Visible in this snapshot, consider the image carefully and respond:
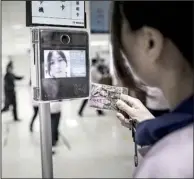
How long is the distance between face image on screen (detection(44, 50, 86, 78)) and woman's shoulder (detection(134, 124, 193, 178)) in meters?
0.84

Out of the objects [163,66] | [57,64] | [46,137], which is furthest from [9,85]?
[163,66]

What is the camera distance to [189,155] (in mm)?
557

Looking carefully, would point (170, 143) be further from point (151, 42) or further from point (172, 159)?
point (151, 42)

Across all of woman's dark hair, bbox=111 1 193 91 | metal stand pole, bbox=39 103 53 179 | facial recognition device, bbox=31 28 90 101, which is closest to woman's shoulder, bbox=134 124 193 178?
woman's dark hair, bbox=111 1 193 91

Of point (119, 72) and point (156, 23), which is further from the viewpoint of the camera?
point (119, 72)

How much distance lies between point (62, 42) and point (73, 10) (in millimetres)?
185

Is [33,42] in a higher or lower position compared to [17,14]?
lower

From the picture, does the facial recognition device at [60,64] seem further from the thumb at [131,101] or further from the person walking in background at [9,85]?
the person walking in background at [9,85]

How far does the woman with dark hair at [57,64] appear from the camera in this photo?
1.34 meters

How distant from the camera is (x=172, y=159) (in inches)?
21.8

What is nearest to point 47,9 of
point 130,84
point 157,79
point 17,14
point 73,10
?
point 73,10

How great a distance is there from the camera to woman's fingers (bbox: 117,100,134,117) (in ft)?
3.55

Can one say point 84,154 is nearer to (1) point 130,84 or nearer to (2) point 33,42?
(2) point 33,42

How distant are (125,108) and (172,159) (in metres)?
0.55
